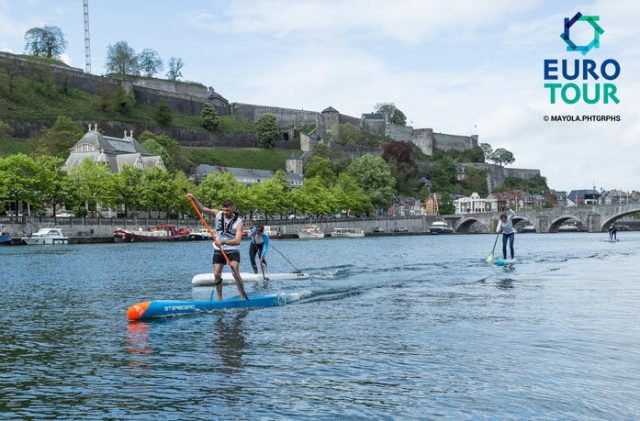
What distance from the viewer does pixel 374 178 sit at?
515 feet

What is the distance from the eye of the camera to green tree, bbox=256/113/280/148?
18138cm

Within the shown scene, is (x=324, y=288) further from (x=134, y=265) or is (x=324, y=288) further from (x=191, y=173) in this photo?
(x=191, y=173)

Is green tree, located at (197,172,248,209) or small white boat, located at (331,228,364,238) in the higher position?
green tree, located at (197,172,248,209)

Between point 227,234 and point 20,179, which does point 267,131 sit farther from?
point 227,234

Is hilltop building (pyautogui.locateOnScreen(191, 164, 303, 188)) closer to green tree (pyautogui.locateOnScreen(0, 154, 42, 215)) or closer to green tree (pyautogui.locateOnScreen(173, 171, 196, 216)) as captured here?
green tree (pyautogui.locateOnScreen(173, 171, 196, 216))

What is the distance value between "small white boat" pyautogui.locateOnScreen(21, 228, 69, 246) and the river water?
2270 inches

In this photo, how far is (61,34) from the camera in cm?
18625

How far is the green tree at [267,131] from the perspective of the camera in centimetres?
18138

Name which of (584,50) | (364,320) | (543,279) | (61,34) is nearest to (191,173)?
(61,34)

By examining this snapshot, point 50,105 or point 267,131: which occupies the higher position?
point 50,105

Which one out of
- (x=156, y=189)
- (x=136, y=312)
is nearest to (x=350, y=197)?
(x=156, y=189)

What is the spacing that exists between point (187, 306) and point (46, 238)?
65.8 meters

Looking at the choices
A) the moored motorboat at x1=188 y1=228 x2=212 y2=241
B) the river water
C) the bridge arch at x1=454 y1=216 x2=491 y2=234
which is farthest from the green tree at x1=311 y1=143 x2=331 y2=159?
the river water

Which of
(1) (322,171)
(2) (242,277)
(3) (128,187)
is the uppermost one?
(1) (322,171)
